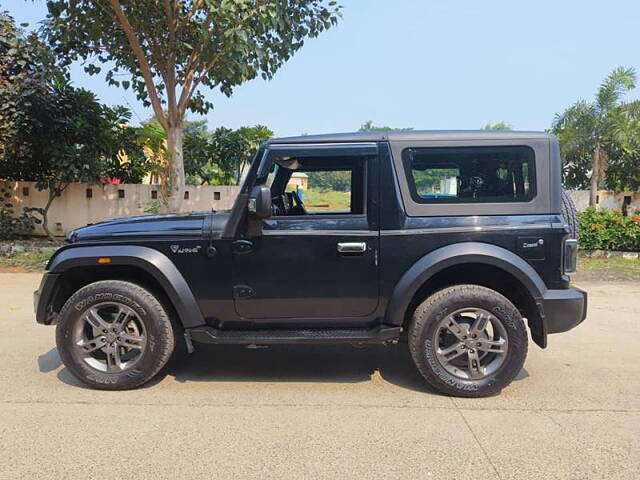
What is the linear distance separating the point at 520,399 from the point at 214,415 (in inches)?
89.6

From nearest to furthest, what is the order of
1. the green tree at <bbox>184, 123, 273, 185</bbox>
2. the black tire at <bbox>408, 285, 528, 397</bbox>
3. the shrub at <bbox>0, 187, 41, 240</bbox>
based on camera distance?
the black tire at <bbox>408, 285, 528, 397</bbox>
the shrub at <bbox>0, 187, 41, 240</bbox>
the green tree at <bbox>184, 123, 273, 185</bbox>

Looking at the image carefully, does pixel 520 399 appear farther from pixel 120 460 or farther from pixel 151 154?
pixel 151 154

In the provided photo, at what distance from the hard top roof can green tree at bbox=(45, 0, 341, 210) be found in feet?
15.3

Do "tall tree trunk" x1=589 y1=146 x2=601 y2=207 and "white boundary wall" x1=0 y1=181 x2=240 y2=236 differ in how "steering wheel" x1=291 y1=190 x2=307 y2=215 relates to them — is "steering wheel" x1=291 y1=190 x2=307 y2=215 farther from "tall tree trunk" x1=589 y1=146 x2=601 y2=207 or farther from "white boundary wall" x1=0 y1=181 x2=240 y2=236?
"tall tree trunk" x1=589 y1=146 x2=601 y2=207

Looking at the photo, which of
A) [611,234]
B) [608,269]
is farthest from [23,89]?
[611,234]

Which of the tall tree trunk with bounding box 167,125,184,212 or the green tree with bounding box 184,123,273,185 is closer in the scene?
the tall tree trunk with bounding box 167,125,184,212

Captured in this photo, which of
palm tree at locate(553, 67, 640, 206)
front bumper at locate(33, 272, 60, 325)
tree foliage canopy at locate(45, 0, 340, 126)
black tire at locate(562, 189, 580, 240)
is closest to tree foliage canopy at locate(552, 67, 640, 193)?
palm tree at locate(553, 67, 640, 206)

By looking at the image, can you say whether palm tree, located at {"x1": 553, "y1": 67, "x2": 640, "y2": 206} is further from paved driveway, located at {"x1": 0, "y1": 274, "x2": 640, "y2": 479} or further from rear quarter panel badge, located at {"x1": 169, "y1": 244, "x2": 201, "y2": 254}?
rear quarter panel badge, located at {"x1": 169, "y1": 244, "x2": 201, "y2": 254}

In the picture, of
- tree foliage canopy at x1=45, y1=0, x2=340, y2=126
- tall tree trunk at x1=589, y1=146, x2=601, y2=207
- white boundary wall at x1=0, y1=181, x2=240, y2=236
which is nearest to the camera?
tree foliage canopy at x1=45, y1=0, x2=340, y2=126

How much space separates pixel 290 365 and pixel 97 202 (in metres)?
9.17

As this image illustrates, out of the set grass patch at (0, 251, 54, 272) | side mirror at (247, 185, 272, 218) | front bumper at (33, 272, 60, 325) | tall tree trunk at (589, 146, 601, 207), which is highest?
tall tree trunk at (589, 146, 601, 207)

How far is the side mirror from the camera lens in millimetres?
3617

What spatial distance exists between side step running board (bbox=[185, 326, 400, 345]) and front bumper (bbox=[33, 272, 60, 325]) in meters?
1.12

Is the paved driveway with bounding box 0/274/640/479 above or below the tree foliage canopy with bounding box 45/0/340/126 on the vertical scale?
below
